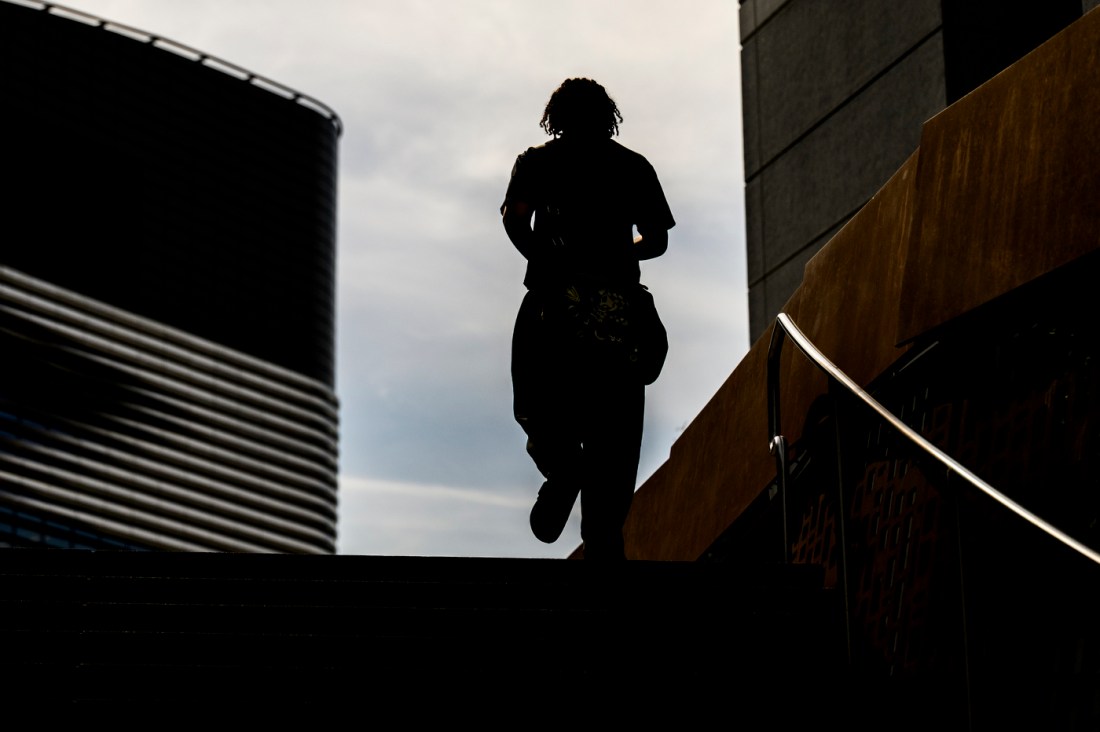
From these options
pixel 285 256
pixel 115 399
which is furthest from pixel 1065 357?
pixel 285 256

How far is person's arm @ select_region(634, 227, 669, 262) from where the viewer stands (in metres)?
6.22

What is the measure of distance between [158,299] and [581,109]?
306 ft

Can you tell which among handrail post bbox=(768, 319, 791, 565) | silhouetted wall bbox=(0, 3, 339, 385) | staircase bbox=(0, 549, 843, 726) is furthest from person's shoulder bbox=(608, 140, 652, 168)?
silhouetted wall bbox=(0, 3, 339, 385)

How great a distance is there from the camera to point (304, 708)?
4.50 m

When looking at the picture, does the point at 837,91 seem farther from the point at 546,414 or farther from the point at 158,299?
the point at 158,299

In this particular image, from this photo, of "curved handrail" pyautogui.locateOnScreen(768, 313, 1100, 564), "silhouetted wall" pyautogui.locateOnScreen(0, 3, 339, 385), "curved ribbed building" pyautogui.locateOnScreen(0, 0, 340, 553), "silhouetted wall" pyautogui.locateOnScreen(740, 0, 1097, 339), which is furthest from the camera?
"silhouetted wall" pyautogui.locateOnScreen(0, 3, 339, 385)

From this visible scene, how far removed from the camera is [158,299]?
96.7 meters

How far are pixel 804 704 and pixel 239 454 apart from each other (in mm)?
97012

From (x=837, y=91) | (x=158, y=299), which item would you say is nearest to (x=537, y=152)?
(x=837, y=91)

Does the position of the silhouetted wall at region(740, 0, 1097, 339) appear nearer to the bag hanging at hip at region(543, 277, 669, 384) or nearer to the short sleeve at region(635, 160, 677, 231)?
the short sleeve at region(635, 160, 677, 231)

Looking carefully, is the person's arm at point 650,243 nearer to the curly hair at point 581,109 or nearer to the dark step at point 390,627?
the curly hair at point 581,109

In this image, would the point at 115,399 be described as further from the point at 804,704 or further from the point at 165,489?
the point at 804,704

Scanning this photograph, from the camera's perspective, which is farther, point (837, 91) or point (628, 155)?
point (837, 91)

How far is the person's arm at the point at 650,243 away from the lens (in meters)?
6.22
